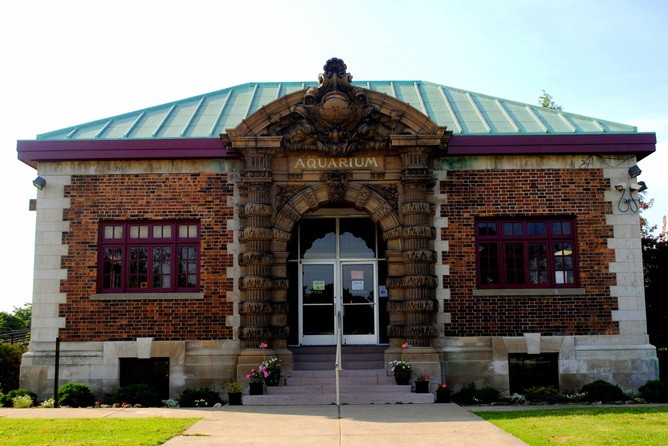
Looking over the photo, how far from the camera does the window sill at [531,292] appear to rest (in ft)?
51.7

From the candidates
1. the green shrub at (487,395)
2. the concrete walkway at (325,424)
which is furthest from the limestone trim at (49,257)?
the green shrub at (487,395)

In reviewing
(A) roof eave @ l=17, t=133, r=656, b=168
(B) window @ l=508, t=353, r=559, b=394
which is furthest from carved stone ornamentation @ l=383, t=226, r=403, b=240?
(B) window @ l=508, t=353, r=559, b=394

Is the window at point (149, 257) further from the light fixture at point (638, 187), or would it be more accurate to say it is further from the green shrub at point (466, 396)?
the light fixture at point (638, 187)

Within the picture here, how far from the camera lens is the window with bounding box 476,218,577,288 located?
52.5 ft

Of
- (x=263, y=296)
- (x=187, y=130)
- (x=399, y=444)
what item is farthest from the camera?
(x=187, y=130)

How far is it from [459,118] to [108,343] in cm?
965

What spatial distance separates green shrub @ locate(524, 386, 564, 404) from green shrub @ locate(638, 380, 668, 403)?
1620mm

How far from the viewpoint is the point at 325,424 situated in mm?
11305

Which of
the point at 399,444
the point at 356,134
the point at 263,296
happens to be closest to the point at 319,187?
the point at 356,134

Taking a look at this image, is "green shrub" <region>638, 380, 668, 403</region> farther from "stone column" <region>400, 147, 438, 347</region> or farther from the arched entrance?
the arched entrance

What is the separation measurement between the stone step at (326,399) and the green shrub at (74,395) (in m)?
3.42

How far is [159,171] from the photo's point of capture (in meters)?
16.2

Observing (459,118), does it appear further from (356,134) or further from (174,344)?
(174,344)

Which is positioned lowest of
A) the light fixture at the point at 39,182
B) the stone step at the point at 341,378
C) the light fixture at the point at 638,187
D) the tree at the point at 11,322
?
the stone step at the point at 341,378
